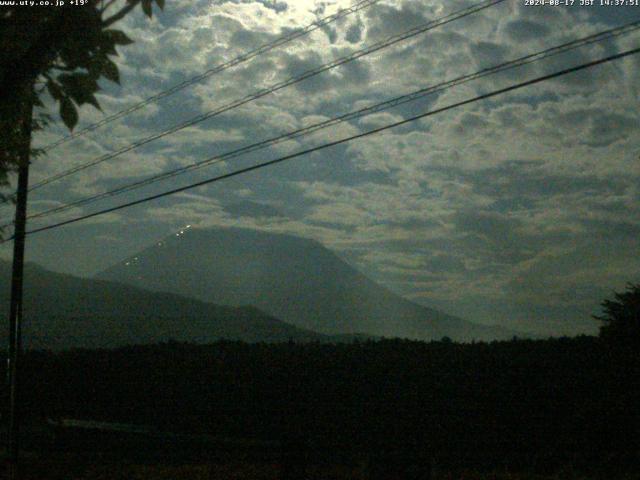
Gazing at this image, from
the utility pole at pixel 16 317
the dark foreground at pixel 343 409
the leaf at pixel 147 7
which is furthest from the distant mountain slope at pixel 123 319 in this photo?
the leaf at pixel 147 7

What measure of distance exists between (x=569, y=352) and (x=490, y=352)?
2578 millimetres

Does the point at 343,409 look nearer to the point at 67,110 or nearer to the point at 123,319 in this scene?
the point at 67,110

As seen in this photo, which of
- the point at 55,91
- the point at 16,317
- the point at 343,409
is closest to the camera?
the point at 55,91

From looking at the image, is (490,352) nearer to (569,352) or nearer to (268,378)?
(569,352)

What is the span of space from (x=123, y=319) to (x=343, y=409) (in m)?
118

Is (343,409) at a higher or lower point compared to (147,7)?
lower

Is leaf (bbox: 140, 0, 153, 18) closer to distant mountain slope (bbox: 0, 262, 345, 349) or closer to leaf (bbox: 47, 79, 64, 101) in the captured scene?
leaf (bbox: 47, 79, 64, 101)

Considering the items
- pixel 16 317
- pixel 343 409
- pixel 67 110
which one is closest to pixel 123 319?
pixel 343 409

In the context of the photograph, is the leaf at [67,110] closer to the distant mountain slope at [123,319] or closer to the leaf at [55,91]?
the leaf at [55,91]

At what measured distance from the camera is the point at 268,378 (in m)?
25.6

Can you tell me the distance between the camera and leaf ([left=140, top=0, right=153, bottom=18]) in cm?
482

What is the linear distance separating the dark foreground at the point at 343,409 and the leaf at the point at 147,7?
6026 millimetres

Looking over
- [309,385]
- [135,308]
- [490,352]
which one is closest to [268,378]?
[309,385]

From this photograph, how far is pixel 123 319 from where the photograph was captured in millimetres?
134125
